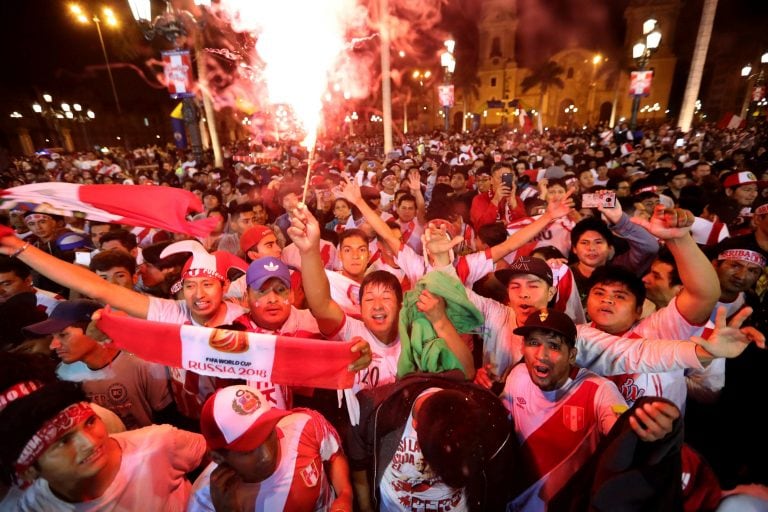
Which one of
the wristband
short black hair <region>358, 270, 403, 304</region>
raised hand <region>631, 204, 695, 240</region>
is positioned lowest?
short black hair <region>358, 270, 403, 304</region>

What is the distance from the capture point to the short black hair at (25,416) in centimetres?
191

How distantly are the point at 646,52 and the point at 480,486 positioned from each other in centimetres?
1845

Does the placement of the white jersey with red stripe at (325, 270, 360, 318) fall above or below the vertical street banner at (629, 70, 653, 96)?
below

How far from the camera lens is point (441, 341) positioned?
263 centimetres

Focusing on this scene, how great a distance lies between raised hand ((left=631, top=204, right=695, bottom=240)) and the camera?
98.4 inches

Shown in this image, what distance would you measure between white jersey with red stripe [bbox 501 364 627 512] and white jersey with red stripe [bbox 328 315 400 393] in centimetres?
98

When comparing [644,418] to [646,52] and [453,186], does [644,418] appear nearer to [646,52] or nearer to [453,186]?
[453,186]

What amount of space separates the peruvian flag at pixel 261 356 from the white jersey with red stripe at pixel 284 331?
19 centimetres

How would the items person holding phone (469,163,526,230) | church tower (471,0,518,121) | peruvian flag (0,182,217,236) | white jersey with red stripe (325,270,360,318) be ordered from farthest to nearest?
church tower (471,0,518,121) → person holding phone (469,163,526,230) → white jersey with red stripe (325,270,360,318) → peruvian flag (0,182,217,236)

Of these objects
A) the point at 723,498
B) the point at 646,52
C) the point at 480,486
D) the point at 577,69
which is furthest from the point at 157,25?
the point at 577,69

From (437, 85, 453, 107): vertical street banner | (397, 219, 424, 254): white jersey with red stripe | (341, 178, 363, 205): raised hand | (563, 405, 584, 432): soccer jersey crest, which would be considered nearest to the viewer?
(563, 405, 584, 432): soccer jersey crest

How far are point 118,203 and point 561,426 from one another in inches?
144

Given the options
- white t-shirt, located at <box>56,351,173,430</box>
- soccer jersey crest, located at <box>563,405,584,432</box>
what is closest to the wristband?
white t-shirt, located at <box>56,351,173,430</box>

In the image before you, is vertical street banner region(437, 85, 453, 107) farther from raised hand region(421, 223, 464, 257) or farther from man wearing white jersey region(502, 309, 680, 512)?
man wearing white jersey region(502, 309, 680, 512)
